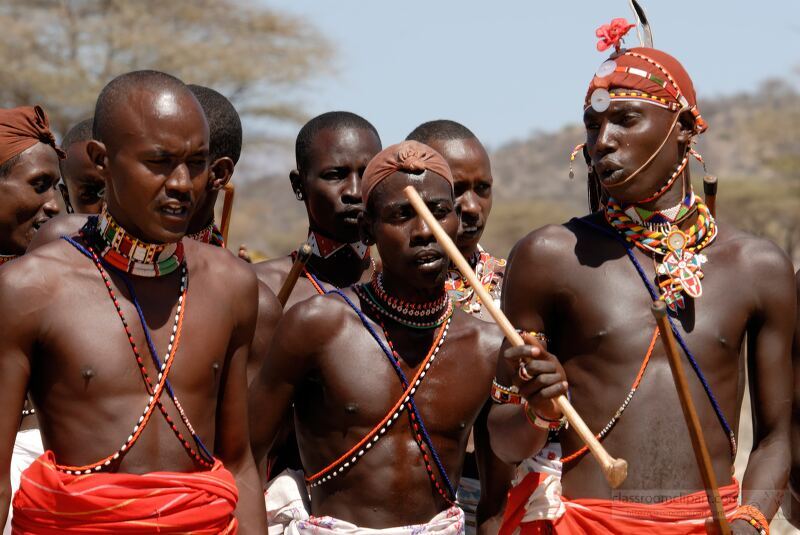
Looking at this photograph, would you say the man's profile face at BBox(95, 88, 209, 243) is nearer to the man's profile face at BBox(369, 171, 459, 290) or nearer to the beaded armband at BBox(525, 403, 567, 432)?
the man's profile face at BBox(369, 171, 459, 290)

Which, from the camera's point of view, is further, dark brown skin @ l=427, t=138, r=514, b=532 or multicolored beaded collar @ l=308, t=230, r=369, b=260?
dark brown skin @ l=427, t=138, r=514, b=532

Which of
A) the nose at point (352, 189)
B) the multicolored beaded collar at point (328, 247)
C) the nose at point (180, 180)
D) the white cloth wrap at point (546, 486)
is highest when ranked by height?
the nose at point (180, 180)

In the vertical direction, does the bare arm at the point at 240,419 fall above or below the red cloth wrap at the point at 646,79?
below

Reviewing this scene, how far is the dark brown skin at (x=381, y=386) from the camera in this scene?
16.4 ft

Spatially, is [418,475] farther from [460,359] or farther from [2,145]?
[2,145]

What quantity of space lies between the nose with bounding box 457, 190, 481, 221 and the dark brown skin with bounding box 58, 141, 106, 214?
5.54 feet

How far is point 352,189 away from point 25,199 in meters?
1.52

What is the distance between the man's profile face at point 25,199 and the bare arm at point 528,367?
2.58m

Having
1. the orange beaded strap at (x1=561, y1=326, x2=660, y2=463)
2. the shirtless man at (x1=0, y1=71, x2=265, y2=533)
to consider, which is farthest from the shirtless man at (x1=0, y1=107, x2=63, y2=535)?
the orange beaded strap at (x1=561, y1=326, x2=660, y2=463)

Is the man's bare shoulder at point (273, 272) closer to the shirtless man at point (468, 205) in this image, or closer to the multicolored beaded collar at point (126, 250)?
the shirtless man at point (468, 205)

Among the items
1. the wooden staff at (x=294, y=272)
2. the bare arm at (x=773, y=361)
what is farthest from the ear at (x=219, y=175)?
the bare arm at (x=773, y=361)

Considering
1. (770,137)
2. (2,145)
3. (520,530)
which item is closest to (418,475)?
(520,530)

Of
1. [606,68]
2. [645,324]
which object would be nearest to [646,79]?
[606,68]

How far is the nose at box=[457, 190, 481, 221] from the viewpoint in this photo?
665 cm
